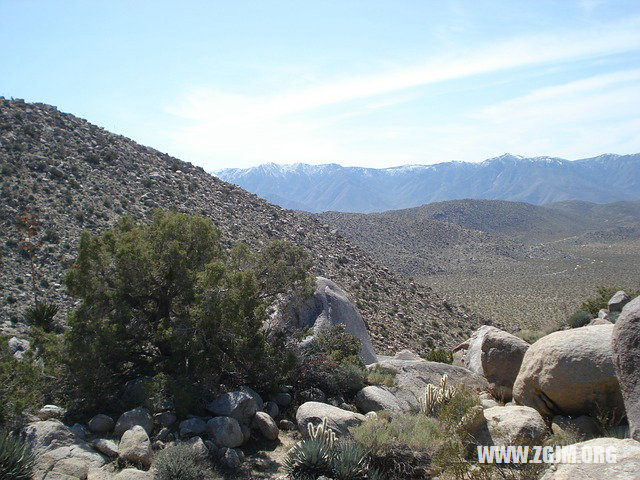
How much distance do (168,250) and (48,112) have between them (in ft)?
91.2

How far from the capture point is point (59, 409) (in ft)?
30.4

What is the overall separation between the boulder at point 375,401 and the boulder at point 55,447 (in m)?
5.38

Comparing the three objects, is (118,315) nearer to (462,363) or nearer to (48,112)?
(462,363)

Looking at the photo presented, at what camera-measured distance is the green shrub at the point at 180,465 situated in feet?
24.0

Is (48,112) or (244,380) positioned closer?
(244,380)

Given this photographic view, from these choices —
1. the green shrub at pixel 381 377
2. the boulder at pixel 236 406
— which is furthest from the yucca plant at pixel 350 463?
the green shrub at pixel 381 377

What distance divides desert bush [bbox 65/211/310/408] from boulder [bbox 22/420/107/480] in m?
1.35

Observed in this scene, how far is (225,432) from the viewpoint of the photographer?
8898mm

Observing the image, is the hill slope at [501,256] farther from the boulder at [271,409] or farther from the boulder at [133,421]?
the boulder at [133,421]

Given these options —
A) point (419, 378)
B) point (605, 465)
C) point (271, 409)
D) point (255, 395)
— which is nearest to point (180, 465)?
point (255, 395)

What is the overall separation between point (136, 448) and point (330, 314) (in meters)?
7.50

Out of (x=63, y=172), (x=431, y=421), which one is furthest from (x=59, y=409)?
(x=63, y=172)

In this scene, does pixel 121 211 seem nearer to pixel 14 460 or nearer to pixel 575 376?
pixel 14 460

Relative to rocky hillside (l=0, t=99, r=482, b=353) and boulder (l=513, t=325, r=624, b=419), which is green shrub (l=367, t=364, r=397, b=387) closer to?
boulder (l=513, t=325, r=624, b=419)
